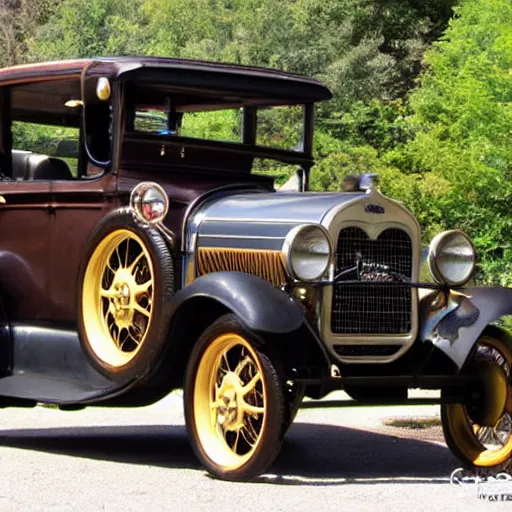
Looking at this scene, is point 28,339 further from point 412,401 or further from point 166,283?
point 412,401

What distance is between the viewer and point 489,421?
829 centimetres

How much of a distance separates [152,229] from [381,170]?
15.0 m

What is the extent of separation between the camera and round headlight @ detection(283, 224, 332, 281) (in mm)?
7617

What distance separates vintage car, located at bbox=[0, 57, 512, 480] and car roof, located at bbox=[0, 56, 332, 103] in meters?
0.01

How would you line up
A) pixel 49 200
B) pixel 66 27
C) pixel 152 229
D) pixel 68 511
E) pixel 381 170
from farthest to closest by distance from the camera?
1. pixel 66 27
2. pixel 381 170
3. pixel 49 200
4. pixel 152 229
5. pixel 68 511

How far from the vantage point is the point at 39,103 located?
962 centimetres

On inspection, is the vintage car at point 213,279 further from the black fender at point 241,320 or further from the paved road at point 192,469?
the paved road at point 192,469

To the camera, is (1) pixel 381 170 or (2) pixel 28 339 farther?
(1) pixel 381 170

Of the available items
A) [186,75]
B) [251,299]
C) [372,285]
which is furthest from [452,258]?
[186,75]

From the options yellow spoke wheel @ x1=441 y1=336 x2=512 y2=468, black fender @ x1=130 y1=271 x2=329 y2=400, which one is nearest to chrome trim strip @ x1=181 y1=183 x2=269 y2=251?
black fender @ x1=130 y1=271 x2=329 y2=400

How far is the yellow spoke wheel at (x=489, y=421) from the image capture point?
8.25m

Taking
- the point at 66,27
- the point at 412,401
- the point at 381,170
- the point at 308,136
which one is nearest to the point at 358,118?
the point at 381,170

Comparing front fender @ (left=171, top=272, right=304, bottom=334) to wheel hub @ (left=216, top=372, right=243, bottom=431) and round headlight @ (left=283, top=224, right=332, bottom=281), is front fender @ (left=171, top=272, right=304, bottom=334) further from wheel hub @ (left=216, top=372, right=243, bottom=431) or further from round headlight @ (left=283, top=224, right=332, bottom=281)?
wheel hub @ (left=216, top=372, right=243, bottom=431)

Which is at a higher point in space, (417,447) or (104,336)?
(104,336)
